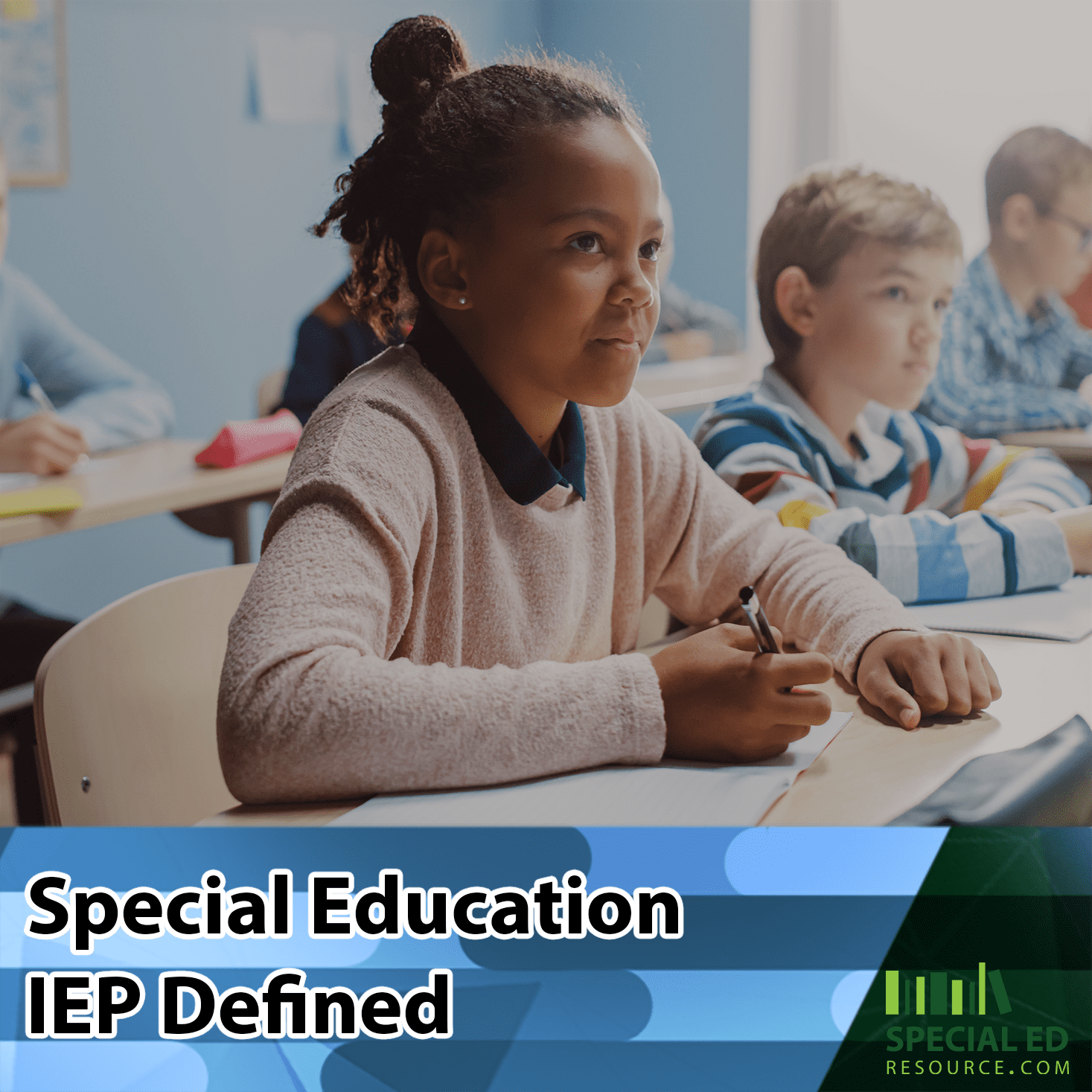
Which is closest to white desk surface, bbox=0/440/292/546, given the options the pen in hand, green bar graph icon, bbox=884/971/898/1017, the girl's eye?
the pen in hand

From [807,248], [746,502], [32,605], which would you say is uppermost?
[807,248]

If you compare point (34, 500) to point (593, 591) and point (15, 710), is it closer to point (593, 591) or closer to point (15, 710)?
point (15, 710)

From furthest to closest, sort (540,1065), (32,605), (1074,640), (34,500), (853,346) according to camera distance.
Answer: (32,605) < (34,500) < (853,346) < (1074,640) < (540,1065)

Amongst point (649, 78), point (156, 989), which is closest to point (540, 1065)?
point (156, 989)

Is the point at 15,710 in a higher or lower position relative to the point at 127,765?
lower

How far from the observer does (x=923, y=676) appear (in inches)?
18.9

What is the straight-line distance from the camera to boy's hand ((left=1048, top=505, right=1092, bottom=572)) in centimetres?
68

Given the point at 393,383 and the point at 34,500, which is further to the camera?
the point at 34,500

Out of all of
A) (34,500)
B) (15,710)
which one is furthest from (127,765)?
(15,710)

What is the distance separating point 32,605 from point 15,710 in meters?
0.60

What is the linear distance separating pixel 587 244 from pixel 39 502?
0.83 meters

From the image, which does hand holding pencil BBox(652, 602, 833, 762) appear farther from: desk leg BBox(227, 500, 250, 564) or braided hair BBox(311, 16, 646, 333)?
desk leg BBox(227, 500, 250, 564)

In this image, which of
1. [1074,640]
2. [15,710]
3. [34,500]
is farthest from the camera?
[15,710]

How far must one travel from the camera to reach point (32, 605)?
5.68 ft
